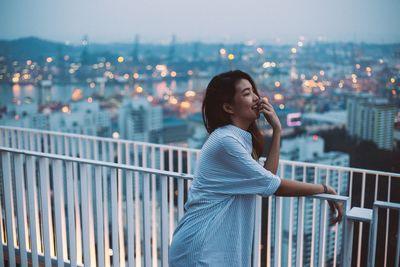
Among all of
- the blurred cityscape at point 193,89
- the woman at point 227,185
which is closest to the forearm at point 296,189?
the woman at point 227,185

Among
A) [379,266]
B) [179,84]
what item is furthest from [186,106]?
[379,266]

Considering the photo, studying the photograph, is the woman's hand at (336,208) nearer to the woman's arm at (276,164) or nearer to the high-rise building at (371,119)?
the woman's arm at (276,164)

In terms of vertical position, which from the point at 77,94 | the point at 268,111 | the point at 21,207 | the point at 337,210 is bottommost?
the point at 77,94

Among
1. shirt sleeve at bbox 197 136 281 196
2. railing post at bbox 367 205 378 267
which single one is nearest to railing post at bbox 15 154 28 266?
shirt sleeve at bbox 197 136 281 196

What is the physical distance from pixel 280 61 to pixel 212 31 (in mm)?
8691

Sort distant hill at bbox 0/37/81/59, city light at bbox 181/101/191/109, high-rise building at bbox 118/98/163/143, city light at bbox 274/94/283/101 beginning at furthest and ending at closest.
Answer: city light at bbox 181/101/191/109, distant hill at bbox 0/37/81/59, high-rise building at bbox 118/98/163/143, city light at bbox 274/94/283/101

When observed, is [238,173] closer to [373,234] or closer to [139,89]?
[373,234]

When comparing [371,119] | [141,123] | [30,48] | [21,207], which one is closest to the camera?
[21,207]

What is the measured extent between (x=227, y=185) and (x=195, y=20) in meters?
27.3

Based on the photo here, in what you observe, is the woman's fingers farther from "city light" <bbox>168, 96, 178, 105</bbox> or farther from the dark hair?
"city light" <bbox>168, 96, 178, 105</bbox>

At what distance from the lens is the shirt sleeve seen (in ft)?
4.94

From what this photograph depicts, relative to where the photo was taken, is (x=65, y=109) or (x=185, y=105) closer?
(x=65, y=109)

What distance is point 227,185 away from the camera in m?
1.55

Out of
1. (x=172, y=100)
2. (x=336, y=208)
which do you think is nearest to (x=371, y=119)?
(x=336, y=208)
